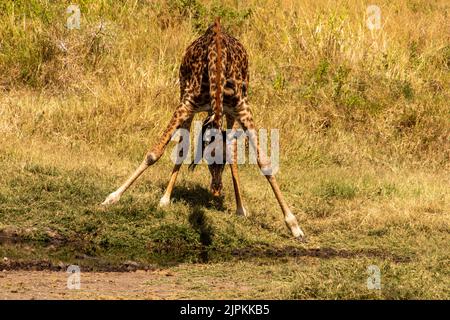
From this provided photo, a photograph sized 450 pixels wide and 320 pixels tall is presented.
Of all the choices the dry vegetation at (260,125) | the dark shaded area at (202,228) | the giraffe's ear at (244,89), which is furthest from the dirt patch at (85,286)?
the giraffe's ear at (244,89)

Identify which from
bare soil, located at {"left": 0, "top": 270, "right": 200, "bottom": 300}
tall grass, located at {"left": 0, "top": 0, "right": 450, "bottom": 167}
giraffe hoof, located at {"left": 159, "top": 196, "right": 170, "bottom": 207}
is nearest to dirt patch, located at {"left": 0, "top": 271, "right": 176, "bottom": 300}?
bare soil, located at {"left": 0, "top": 270, "right": 200, "bottom": 300}

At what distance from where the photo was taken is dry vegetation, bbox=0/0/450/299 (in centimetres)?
893

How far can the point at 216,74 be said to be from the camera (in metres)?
9.16

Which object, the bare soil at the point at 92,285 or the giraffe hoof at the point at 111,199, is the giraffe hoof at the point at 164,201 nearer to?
the giraffe hoof at the point at 111,199

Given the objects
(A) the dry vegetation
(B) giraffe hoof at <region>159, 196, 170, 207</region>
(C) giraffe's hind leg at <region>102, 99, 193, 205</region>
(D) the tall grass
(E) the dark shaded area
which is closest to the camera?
(A) the dry vegetation

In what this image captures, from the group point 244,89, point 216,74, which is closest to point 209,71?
point 216,74

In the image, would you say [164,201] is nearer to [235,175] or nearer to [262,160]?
[235,175]

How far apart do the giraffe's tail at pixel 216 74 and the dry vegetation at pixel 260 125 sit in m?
1.08

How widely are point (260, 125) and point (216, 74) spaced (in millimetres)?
3116

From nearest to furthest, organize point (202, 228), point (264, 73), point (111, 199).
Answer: point (202, 228), point (111, 199), point (264, 73)

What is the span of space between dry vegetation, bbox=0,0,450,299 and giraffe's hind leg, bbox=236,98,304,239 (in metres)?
0.15

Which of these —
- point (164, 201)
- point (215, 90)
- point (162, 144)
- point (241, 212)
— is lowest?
point (241, 212)

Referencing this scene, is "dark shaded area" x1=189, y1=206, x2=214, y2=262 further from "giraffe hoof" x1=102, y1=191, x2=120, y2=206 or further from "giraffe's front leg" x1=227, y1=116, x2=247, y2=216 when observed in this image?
"giraffe hoof" x1=102, y1=191, x2=120, y2=206

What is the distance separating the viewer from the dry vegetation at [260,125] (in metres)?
8.93
